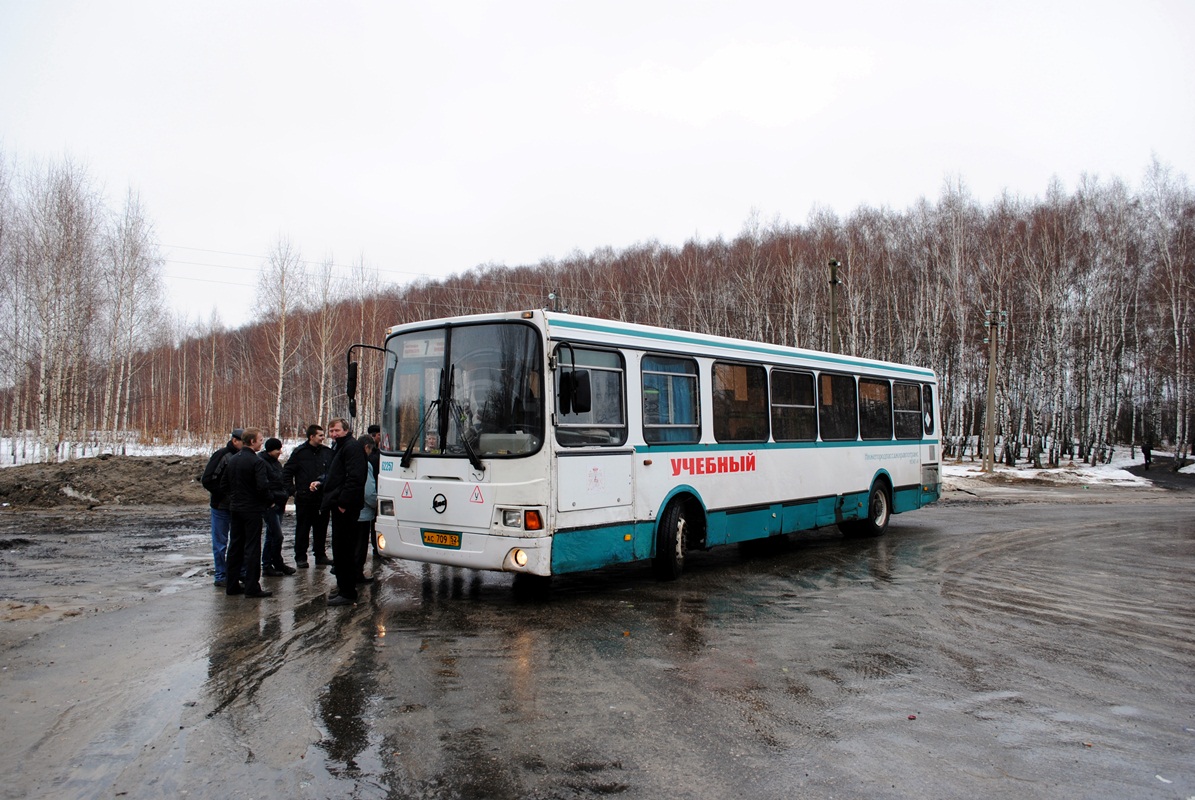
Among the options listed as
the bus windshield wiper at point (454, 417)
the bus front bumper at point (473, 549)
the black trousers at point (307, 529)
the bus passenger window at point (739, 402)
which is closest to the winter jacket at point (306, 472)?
the black trousers at point (307, 529)

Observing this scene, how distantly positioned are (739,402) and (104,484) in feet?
Answer: 56.9

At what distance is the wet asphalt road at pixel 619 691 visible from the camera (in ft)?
13.2

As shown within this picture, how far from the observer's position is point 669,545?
930cm

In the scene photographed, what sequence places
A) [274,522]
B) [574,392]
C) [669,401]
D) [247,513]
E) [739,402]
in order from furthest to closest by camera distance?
[739,402]
[274,522]
[669,401]
[247,513]
[574,392]

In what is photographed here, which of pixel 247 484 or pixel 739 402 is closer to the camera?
pixel 247 484

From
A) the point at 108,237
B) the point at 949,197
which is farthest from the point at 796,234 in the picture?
the point at 108,237

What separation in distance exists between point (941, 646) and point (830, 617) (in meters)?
1.26

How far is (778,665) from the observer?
6031 millimetres

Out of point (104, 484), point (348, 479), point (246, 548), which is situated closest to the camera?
point (348, 479)

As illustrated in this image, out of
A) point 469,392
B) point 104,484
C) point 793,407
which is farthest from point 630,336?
point 104,484

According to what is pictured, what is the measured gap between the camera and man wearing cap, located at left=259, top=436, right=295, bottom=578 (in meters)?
9.40

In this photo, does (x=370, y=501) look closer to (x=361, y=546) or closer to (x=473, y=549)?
(x=361, y=546)

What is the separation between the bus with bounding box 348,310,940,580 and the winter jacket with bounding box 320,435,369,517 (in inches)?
14.5

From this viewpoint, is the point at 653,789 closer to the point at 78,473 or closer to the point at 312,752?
the point at 312,752
